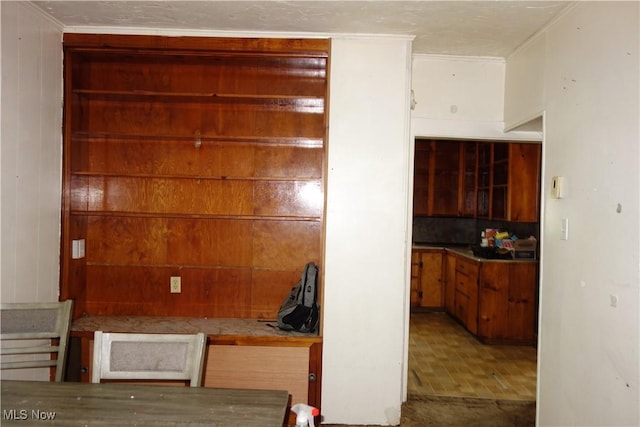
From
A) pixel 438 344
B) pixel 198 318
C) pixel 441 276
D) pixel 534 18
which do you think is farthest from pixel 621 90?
pixel 441 276

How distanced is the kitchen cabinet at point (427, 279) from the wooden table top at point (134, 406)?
172 inches

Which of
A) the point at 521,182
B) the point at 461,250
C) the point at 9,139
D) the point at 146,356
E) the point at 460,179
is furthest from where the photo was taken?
the point at 460,179

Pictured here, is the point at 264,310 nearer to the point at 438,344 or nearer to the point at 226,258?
the point at 226,258

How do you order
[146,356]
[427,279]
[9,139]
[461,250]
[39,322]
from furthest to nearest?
[427,279] < [461,250] < [9,139] < [39,322] < [146,356]

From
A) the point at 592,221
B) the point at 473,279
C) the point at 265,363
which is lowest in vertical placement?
the point at 265,363

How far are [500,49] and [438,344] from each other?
281cm

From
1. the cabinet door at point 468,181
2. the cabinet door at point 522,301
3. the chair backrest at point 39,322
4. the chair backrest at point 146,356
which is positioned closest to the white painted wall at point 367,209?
the chair backrest at point 146,356

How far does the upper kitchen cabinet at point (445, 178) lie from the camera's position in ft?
19.5

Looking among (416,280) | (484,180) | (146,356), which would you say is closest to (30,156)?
(146,356)

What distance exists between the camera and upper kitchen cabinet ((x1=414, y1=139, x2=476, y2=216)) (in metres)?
5.95

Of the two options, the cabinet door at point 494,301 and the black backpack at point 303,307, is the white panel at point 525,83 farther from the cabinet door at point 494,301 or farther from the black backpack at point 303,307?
the cabinet door at point 494,301

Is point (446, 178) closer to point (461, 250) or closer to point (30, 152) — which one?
point (461, 250)

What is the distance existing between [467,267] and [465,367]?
1360mm

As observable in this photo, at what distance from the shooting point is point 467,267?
4898 millimetres
